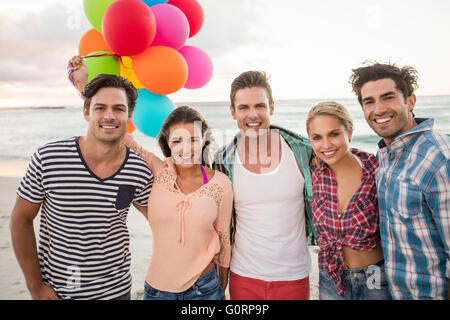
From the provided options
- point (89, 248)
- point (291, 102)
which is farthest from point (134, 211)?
point (291, 102)

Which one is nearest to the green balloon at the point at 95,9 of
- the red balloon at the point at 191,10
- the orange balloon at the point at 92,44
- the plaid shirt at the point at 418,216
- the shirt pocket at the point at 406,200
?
the orange balloon at the point at 92,44

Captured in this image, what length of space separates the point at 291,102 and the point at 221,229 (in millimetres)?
28451

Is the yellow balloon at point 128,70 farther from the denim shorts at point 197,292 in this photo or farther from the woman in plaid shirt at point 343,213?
the denim shorts at point 197,292

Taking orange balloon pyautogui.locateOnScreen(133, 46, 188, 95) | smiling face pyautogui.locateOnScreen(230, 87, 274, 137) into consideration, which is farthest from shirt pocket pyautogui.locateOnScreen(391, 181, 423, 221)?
orange balloon pyautogui.locateOnScreen(133, 46, 188, 95)

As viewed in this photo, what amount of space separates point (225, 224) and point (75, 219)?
104 centimetres

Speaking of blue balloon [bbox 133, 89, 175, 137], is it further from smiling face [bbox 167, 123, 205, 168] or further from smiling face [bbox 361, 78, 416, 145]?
smiling face [bbox 361, 78, 416, 145]

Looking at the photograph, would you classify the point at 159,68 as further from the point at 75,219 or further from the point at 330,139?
the point at 330,139

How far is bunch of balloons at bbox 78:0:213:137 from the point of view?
2471 millimetres

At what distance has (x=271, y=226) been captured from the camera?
216cm

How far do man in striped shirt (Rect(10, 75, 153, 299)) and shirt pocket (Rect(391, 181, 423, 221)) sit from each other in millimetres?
1740

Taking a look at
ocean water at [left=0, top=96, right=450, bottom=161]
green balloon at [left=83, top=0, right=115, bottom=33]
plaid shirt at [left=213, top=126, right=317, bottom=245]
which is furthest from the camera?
ocean water at [left=0, top=96, right=450, bottom=161]

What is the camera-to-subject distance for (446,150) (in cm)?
161
